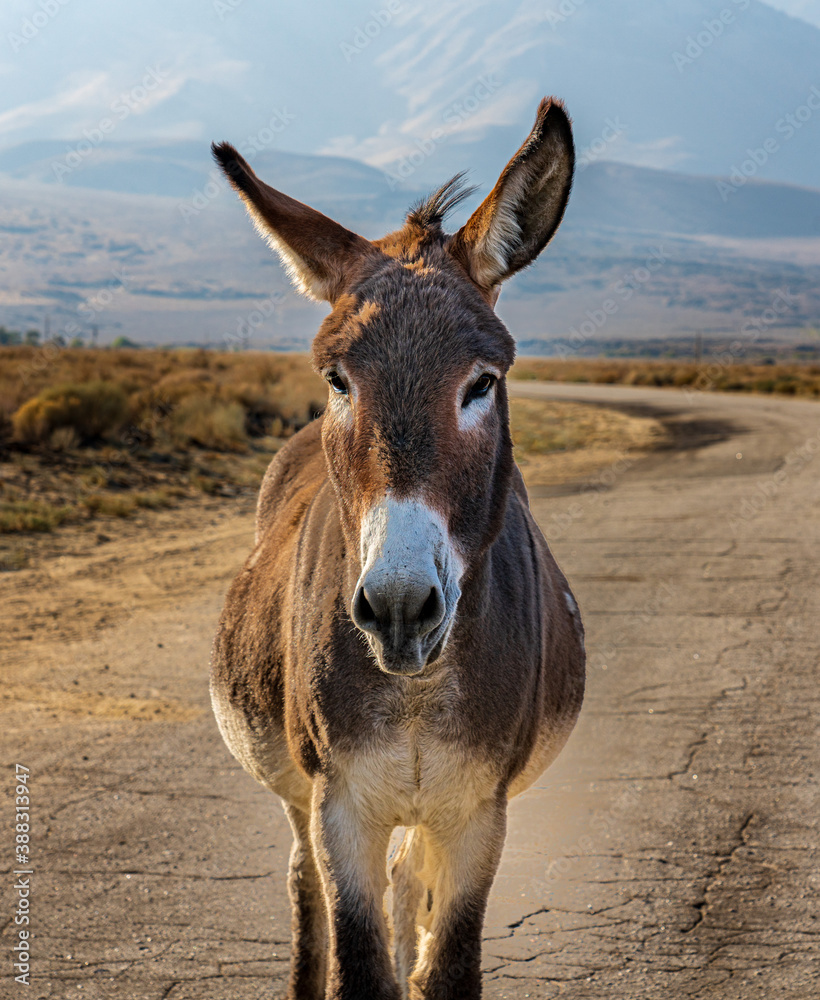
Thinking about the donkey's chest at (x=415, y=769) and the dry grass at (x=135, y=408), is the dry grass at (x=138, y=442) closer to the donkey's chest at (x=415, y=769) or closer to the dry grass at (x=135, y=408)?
the dry grass at (x=135, y=408)

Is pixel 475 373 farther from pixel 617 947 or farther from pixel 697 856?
pixel 697 856

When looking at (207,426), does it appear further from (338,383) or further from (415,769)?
(415,769)

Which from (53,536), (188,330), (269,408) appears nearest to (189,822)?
(53,536)

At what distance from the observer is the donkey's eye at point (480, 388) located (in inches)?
91.0

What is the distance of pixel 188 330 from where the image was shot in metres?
196

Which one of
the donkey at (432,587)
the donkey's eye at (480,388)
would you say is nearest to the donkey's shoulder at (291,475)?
the donkey at (432,587)

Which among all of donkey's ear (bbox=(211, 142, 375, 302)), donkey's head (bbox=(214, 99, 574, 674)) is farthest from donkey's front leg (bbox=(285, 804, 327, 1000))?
donkey's ear (bbox=(211, 142, 375, 302))

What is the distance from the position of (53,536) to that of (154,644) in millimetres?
4455

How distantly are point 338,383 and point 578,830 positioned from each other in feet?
11.0

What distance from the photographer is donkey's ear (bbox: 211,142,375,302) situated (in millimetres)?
2594

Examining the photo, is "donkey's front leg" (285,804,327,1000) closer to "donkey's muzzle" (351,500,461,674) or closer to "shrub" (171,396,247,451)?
"donkey's muzzle" (351,500,461,674)

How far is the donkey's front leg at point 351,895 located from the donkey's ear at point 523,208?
158cm

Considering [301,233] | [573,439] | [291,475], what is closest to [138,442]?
[573,439]

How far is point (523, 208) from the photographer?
2555 mm
